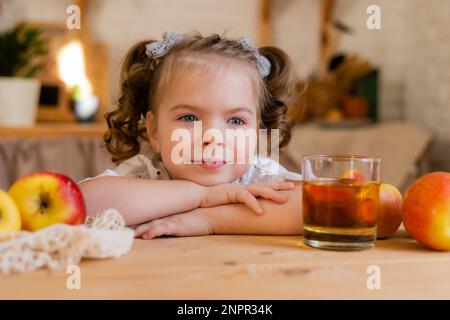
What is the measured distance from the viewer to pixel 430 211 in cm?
73

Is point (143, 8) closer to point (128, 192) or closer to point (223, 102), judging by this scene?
point (223, 102)

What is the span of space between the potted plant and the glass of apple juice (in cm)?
207

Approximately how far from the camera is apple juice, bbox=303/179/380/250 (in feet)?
2.31

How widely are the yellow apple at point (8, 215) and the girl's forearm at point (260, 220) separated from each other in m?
0.27

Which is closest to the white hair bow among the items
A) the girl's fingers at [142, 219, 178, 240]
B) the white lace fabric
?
the girl's fingers at [142, 219, 178, 240]

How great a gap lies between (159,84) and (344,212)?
0.62 m

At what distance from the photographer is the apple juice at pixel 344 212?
703mm

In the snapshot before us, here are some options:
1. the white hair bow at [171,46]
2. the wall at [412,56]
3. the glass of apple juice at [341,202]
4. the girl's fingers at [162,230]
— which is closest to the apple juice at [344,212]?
the glass of apple juice at [341,202]

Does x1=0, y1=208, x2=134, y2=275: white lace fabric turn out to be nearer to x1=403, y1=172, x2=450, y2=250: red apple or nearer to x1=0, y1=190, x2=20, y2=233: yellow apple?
x1=0, y1=190, x2=20, y2=233: yellow apple

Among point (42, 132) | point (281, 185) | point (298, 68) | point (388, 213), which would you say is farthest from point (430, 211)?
point (298, 68)

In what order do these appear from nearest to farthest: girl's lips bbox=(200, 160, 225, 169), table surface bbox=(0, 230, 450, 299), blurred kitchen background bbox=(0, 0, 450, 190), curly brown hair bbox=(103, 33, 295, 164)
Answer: table surface bbox=(0, 230, 450, 299) < girl's lips bbox=(200, 160, 225, 169) < curly brown hair bbox=(103, 33, 295, 164) < blurred kitchen background bbox=(0, 0, 450, 190)

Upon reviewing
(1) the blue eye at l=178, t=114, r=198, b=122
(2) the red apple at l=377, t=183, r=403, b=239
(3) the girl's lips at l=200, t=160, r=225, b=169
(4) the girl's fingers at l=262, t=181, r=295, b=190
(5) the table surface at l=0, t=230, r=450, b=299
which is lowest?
(5) the table surface at l=0, t=230, r=450, b=299

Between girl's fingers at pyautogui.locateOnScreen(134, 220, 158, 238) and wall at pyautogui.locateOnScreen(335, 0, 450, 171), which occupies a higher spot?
wall at pyautogui.locateOnScreen(335, 0, 450, 171)

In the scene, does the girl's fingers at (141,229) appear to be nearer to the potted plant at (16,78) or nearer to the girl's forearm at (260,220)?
the girl's forearm at (260,220)
